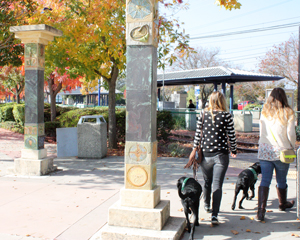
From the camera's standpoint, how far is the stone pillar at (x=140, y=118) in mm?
3633

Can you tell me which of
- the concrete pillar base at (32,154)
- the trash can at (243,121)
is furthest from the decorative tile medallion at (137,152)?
the trash can at (243,121)

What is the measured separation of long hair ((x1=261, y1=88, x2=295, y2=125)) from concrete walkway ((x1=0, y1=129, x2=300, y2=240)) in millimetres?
1463

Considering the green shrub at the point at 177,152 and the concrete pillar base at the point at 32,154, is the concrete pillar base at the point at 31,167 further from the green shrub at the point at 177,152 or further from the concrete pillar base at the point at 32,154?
the green shrub at the point at 177,152

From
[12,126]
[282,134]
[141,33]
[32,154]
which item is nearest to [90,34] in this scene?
[32,154]

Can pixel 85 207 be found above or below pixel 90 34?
below

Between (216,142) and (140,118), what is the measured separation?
1122mm

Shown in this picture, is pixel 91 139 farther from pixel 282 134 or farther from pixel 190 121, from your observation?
pixel 190 121

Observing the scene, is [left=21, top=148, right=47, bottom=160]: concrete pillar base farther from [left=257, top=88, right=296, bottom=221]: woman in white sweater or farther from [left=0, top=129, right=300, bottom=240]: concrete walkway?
[left=257, top=88, right=296, bottom=221]: woman in white sweater

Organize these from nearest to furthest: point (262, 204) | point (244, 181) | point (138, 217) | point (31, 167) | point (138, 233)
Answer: point (138, 233) → point (138, 217) → point (262, 204) → point (244, 181) → point (31, 167)

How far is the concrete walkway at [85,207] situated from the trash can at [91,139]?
118 cm

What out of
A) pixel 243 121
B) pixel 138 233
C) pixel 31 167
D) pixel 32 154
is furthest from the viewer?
pixel 243 121

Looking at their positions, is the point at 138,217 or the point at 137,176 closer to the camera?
the point at 138,217

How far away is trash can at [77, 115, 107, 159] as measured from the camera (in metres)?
8.86

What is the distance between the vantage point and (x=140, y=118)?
3703 mm
